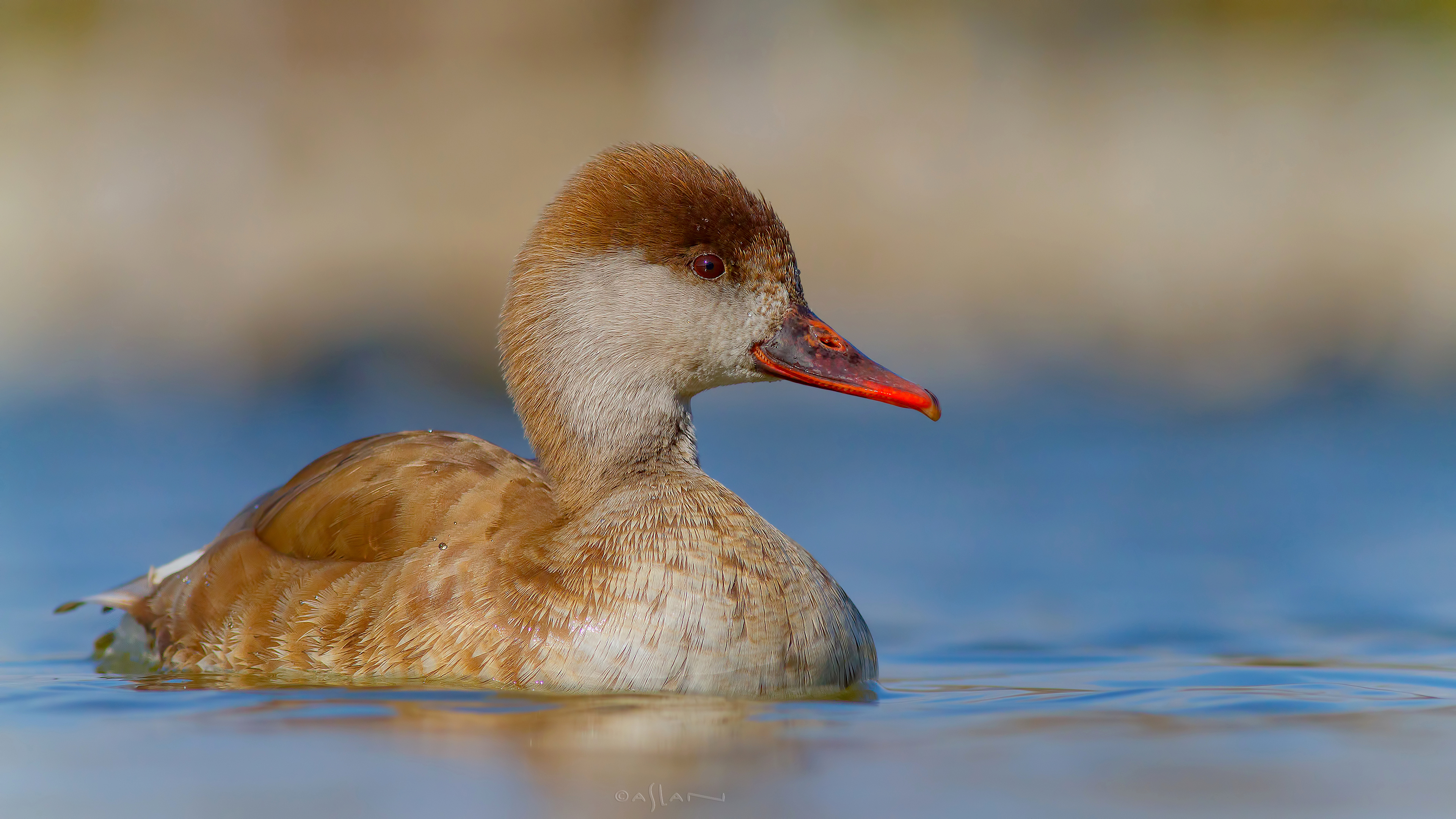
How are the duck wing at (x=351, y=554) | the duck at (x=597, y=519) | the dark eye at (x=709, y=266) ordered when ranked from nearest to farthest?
the duck at (x=597, y=519) → the duck wing at (x=351, y=554) → the dark eye at (x=709, y=266)

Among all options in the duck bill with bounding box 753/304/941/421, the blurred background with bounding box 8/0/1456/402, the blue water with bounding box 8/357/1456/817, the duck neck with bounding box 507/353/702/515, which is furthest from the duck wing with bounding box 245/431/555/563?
the blurred background with bounding box 8/0/1456/402

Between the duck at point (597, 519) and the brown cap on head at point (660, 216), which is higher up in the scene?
the brown cap on head at point (660, 216)

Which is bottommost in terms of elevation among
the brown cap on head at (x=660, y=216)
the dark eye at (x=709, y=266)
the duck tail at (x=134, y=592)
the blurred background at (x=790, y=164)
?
the duck tail at (x=134, y=592)

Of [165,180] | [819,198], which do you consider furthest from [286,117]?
[819,198]

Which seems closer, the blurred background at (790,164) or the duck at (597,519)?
the duck at (597,519)

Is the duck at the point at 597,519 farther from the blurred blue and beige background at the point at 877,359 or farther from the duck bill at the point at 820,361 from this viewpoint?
the blurred blue and beige background at the point at 877,359

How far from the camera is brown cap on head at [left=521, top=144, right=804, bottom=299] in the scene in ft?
16.1

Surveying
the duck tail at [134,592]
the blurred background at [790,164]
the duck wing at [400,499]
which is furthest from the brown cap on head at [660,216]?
the blurred background at [790,164]

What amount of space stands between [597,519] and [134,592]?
2.15 metres

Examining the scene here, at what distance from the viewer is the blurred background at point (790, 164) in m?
13.9

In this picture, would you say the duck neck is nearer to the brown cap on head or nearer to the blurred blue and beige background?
the brown cap on head

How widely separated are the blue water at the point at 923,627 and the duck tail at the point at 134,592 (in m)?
0.20

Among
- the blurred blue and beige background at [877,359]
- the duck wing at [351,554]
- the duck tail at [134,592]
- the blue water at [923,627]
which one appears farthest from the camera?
the duck tail at [134,592]

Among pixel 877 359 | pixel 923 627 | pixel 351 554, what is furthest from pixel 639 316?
pixel 877 359
